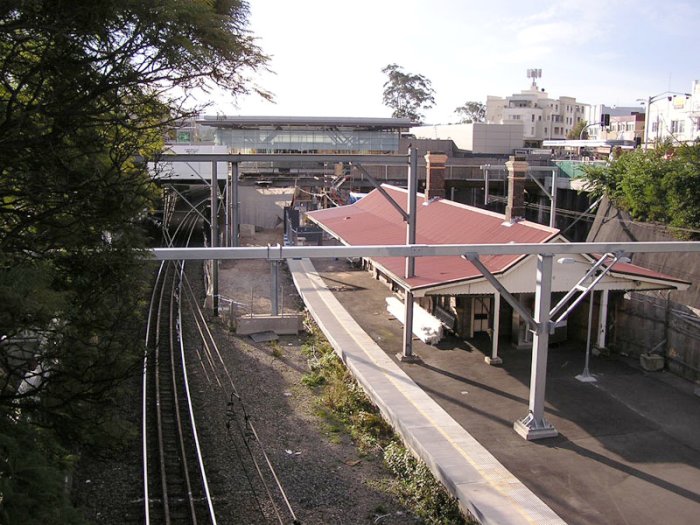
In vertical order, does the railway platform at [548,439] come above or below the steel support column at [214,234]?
below

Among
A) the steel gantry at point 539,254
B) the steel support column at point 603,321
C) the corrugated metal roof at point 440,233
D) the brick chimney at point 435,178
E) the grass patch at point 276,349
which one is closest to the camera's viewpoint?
the steel gantry at point 539,254

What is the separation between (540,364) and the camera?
460 inches

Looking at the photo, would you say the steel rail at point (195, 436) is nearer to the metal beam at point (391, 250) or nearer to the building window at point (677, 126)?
the metal beam at point (391, 250)

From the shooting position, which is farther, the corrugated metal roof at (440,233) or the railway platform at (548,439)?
the corrugated metal roof at (440,233)

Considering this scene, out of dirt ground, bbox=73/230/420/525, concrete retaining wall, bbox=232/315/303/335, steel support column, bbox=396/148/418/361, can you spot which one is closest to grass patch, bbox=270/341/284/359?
dirt ground, bbox=73/230/420/525

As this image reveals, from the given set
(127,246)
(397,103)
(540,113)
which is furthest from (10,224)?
(540,113)

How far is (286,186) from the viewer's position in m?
51.7

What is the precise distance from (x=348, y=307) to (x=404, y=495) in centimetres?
1086

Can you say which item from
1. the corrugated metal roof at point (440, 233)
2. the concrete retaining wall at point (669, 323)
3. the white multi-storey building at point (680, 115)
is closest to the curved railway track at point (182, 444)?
the corrugated metal roof at point (440, 233)

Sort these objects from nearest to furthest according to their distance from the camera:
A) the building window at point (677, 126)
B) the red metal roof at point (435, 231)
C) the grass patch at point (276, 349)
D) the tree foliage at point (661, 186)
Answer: the red metal roof at point (435, 231) → the grass patch at point (276, 349) → the tree foliage at point (661, 186) → the building window at point (677, 126)

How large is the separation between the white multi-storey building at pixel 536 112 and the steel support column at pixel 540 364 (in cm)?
8084

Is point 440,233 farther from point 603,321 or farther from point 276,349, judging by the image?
point 276,349

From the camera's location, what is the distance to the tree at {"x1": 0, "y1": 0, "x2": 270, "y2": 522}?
5602mm

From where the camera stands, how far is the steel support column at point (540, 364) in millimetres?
11484
